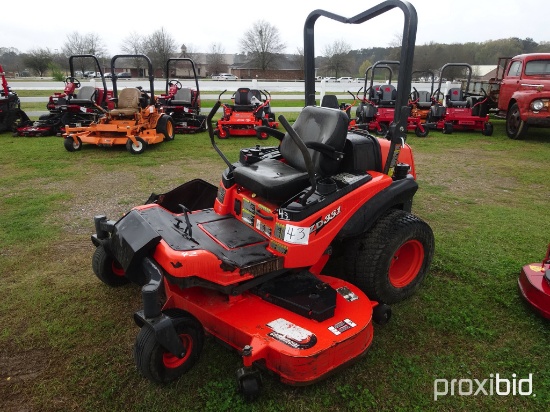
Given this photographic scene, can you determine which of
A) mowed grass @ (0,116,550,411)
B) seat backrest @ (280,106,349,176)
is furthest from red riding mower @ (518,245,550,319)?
seat backrest @ (280,106,349,176)

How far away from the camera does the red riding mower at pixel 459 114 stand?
11509 mm

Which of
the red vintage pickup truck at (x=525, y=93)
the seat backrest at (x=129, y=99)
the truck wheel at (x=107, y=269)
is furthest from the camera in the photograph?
the red vintage pickup truck at (x=525, y=93)

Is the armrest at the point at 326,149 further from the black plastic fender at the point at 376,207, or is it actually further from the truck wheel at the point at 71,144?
the truck wheel at the point at 71,144

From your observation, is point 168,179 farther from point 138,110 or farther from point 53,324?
point 53,324

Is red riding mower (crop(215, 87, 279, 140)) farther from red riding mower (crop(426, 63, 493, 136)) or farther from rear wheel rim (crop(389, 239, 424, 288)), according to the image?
rear wheel rim (crop(389, 239, 424, 288))

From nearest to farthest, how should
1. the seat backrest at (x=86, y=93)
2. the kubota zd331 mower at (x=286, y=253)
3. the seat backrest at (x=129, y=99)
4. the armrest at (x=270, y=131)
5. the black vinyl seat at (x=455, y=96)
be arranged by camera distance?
the kubota zd331 mower at (x=286, y=253), the armrest at (x=270, y=131), the seat backrest at (x=129, y=99), the seat backrest at (x=86, y=93), the black vinyl seat at (x=455, y=96)

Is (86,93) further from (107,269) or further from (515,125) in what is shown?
(515,125)

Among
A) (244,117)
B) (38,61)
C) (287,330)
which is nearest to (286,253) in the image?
(287,330)

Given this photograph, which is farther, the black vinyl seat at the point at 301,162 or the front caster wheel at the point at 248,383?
the black vinyl seat at the point at 301,162

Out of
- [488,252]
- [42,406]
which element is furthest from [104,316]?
[488,252]

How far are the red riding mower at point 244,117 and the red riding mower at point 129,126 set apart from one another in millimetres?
1379

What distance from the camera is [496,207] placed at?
537 cm

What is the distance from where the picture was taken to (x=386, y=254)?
3070 millimetres

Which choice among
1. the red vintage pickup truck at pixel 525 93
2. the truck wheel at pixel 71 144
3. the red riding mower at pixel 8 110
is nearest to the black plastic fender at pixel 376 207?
the truck wheel at pixel 71 144
